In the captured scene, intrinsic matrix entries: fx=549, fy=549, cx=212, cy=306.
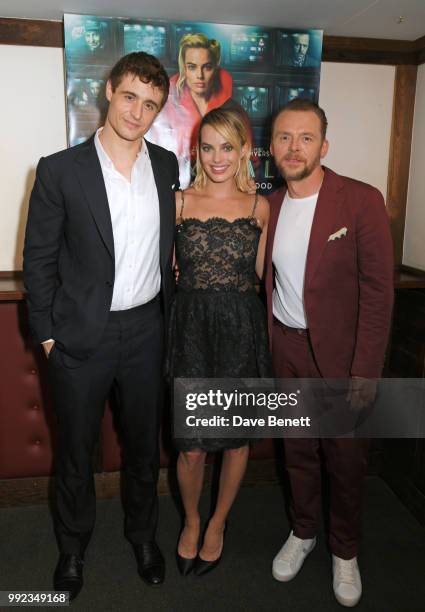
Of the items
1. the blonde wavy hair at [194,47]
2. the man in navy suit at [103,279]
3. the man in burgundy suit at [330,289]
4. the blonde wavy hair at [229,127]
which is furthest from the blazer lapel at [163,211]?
the blonde wavy hair at [194,47]

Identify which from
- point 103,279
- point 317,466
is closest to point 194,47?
point 103,279

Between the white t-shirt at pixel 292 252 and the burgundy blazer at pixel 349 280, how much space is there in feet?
0.19

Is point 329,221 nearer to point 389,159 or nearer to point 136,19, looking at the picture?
point 389,159

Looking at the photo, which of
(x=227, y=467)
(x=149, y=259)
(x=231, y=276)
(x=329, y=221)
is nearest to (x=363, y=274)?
(x=329, y=221)

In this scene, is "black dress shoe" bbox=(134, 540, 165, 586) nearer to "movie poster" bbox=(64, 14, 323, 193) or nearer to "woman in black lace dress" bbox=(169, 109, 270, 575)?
"woman in black lace dress" bbox=(169, 109, 270, 575)

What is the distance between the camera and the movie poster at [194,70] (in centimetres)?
251

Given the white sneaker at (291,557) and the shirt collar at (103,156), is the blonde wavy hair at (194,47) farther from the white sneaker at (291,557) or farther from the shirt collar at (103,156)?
the white sneaker at (291,557)

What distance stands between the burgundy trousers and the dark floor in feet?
0.66

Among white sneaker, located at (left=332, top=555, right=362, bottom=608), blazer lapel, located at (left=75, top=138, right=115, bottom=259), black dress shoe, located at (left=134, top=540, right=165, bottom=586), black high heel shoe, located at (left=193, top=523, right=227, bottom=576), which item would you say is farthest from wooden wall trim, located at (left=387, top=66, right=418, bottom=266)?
black dress shoe, located at (left=134, top=540, right=165, bottom=586)

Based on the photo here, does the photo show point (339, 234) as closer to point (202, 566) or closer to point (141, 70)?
point (141, 70)

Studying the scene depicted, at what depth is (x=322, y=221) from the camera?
81.6 inches

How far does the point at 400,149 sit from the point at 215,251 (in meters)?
→ 1.41

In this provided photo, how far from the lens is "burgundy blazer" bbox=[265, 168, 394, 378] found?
6.72 ft

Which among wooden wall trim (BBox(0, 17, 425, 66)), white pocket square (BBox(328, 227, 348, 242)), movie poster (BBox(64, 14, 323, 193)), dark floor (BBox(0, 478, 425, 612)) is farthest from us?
wooden wall trim (BBox(0, 17, 425, 66))
